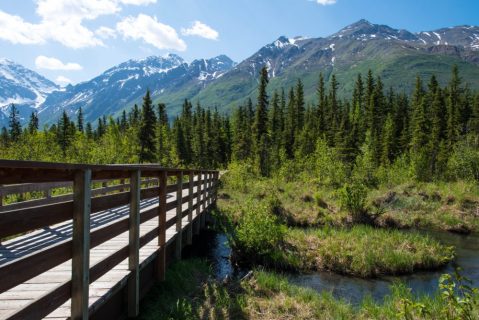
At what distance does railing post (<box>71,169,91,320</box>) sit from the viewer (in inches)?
149

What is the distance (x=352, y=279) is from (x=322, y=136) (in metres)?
57.7

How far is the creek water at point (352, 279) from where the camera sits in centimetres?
934

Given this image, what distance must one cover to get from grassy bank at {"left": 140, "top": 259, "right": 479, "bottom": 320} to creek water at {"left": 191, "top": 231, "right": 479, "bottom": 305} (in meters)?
0.85

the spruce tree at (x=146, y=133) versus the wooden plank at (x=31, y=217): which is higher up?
the spruce tree at (x=146, y=133)

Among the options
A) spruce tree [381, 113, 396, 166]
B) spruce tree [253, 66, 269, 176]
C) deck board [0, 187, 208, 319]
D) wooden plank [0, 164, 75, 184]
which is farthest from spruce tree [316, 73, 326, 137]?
wooden plank [0, 164, 75, 184]

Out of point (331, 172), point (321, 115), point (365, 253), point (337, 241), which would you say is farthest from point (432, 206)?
point (321, 115)

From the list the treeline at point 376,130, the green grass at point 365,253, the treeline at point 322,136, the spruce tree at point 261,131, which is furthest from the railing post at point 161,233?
the spruce tree at point 261,131

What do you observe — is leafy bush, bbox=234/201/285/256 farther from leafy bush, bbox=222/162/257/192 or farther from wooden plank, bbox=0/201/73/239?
leafy bush, bbox=222/162/257/192

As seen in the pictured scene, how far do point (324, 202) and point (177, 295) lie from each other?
16.7 meters

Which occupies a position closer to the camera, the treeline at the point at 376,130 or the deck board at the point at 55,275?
the deck board at the point at 55,275

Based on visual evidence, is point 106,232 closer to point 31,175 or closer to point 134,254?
point 134,254

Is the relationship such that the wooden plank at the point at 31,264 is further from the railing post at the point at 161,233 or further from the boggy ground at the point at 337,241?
the boggy ground at the point at 337,241

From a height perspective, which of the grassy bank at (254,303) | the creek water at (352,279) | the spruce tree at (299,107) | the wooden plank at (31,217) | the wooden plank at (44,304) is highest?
the spruce tree at (299,107)

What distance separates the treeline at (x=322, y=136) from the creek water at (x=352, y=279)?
18941mm
